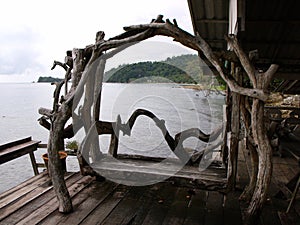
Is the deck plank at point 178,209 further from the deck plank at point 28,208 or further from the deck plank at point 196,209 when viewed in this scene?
the deck plank at point 28,208

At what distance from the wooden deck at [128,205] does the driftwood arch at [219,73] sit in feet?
0.70

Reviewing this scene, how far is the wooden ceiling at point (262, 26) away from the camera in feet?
9.78

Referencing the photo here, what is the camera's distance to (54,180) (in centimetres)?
259

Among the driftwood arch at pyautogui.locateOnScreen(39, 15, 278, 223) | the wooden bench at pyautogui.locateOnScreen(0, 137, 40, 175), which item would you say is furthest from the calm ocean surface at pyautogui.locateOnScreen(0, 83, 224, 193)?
the driftwood arch at pyautogui.locateOnScreen(39, 15, 278, 223)

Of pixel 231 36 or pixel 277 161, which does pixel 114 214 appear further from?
pixel 277 161

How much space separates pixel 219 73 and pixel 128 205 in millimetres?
1552

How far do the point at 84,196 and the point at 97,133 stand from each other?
0.75 m

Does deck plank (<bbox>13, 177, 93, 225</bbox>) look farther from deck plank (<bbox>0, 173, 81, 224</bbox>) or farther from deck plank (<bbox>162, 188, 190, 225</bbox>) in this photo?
deck plank (<bbox>162, 188, 190, 225</bbox>)

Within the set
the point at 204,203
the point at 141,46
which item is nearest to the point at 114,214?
the point at 204,203

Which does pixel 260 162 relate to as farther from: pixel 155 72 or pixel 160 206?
pixel 155 72

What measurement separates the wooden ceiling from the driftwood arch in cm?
26

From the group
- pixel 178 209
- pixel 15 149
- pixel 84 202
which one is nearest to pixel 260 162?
pixel 178 209

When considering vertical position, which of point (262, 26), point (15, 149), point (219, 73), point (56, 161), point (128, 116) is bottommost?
point (15, 149)

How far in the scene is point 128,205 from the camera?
269 centimetres
